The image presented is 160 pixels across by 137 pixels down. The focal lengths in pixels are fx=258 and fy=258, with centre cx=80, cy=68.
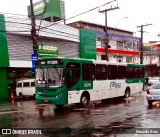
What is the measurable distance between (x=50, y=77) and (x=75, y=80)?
1606mm

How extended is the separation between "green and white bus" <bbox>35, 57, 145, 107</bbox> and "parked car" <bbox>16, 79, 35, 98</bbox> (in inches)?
361

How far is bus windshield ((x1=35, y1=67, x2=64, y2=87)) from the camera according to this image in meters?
14.4

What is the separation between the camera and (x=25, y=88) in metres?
25.7

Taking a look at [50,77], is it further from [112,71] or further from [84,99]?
[112,71]

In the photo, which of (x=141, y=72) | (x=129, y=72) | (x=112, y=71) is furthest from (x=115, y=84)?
(x=141, y=72)

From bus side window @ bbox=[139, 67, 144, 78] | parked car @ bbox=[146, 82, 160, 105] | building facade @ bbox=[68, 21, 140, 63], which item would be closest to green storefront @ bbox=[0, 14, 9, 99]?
bus side window @ bbox=[139, 67, 144, 78]

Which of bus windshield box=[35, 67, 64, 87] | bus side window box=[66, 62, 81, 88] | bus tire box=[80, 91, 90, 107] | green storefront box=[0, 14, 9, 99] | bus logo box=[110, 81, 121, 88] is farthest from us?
green storefront box=[0, 14, 9, 99]

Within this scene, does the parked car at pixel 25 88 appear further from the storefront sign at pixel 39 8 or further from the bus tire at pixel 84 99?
the storefront sign at pixel 39 8

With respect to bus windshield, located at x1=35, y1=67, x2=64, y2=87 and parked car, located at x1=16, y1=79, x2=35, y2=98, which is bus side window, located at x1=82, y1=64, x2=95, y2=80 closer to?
bus windshield, located at x1=35, y1=67, x2=64, y2=87

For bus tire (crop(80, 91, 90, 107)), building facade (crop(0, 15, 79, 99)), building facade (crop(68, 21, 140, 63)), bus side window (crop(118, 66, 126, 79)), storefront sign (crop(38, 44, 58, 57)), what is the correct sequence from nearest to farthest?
1. bus tire (crop(80, 91, 90, 107))
2. bus side window (crop(118, 66, 126, 79))
3. building facade (crop(0, 15, 79, 99))
4. storefront sign (crop(38, 44, 58, 57))
5. building facade (crop(68, 21, 140, 63))

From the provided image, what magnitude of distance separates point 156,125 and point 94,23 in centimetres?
4210

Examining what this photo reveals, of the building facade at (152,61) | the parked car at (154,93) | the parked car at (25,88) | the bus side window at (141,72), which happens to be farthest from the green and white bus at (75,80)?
the building facade at (152,61)

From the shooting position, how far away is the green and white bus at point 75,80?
47.4 ft

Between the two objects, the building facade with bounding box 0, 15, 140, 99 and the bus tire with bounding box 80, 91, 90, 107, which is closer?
the bus tire with bounding box 80, 91, 90, 107
